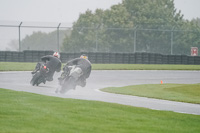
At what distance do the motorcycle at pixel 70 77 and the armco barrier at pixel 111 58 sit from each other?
18010 millimetres

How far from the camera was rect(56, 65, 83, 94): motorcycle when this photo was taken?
15203 millimetres

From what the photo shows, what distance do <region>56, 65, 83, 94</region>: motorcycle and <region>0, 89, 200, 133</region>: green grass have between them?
11.2 ft

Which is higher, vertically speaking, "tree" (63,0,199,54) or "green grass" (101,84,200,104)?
"tree" (63,0,199,54)

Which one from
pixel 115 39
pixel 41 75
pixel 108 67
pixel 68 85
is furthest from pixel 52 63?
pixel 115 39

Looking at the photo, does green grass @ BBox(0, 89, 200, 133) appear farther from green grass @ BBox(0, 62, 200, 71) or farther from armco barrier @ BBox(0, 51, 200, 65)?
armco barrier @ BBox(0, 51, 200, 65)

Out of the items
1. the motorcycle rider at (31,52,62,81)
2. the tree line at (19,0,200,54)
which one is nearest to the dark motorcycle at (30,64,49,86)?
the motorcycle rider at (31,52,62,81)

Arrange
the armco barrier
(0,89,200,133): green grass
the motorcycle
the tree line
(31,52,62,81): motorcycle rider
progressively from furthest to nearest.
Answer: the tree line → the armco barrier → (31,52,62,81): motorcycle rider → the motorcycle → (0,89,200,133): green grass

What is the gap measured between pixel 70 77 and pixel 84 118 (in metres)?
6.29

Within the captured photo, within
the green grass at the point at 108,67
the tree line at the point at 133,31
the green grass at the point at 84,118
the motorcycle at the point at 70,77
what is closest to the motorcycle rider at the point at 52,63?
the motorcycle at the point at 70,77

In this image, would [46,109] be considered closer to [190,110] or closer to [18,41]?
[190,110]

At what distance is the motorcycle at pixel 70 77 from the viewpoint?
599 inches

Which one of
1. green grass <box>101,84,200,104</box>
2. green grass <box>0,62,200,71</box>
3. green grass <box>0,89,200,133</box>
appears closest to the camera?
green grass <box>0,89,200,133</box>

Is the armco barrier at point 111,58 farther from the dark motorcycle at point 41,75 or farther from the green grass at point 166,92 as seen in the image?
the green grass at point 166,92

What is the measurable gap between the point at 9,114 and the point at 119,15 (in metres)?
61.1
